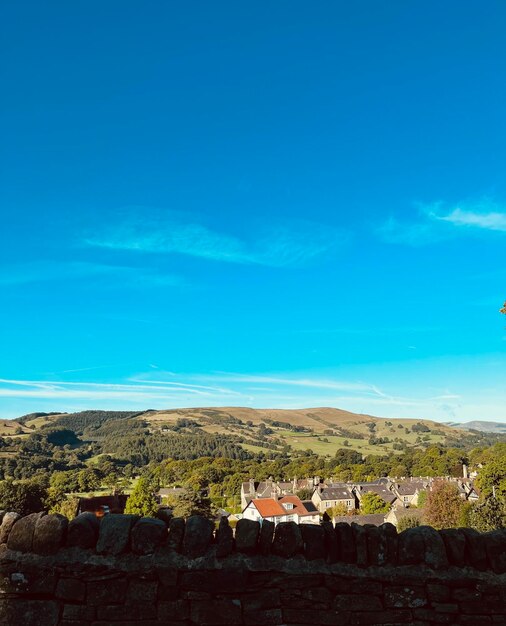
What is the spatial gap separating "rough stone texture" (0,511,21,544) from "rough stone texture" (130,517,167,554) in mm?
1325

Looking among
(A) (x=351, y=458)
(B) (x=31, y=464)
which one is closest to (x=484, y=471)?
(A) (x=351, y=458)

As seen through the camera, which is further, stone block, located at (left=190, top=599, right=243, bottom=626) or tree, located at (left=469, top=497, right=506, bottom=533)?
tree, located at (left=469, top=497, right=506, bottom=533)

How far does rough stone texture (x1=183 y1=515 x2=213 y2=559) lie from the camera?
182 inches

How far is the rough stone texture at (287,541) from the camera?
471 centimetres

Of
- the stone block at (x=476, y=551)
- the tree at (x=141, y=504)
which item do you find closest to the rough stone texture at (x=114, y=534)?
the stone block at (x=476, y=551)

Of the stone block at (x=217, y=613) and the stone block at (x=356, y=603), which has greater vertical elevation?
the stone block at (x=356, y=603)

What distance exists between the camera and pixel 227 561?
4.63 meters

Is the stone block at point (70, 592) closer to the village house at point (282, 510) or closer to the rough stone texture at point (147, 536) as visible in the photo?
the rough stone texture at point (147, 536)

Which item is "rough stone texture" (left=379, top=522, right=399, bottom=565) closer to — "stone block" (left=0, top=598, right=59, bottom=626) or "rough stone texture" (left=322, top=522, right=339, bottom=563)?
"rough stone texture" (left=322, top=522, right=339, bottom=563)

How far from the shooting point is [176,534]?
4.68 m

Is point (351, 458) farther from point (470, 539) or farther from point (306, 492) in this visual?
point (470, 539)

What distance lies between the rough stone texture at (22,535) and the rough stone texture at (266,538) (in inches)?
96.9

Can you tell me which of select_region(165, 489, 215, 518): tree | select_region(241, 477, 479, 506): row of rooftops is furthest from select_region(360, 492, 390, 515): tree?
select_region(165, 489, 215, 518): tree

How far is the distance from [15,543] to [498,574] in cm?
531
